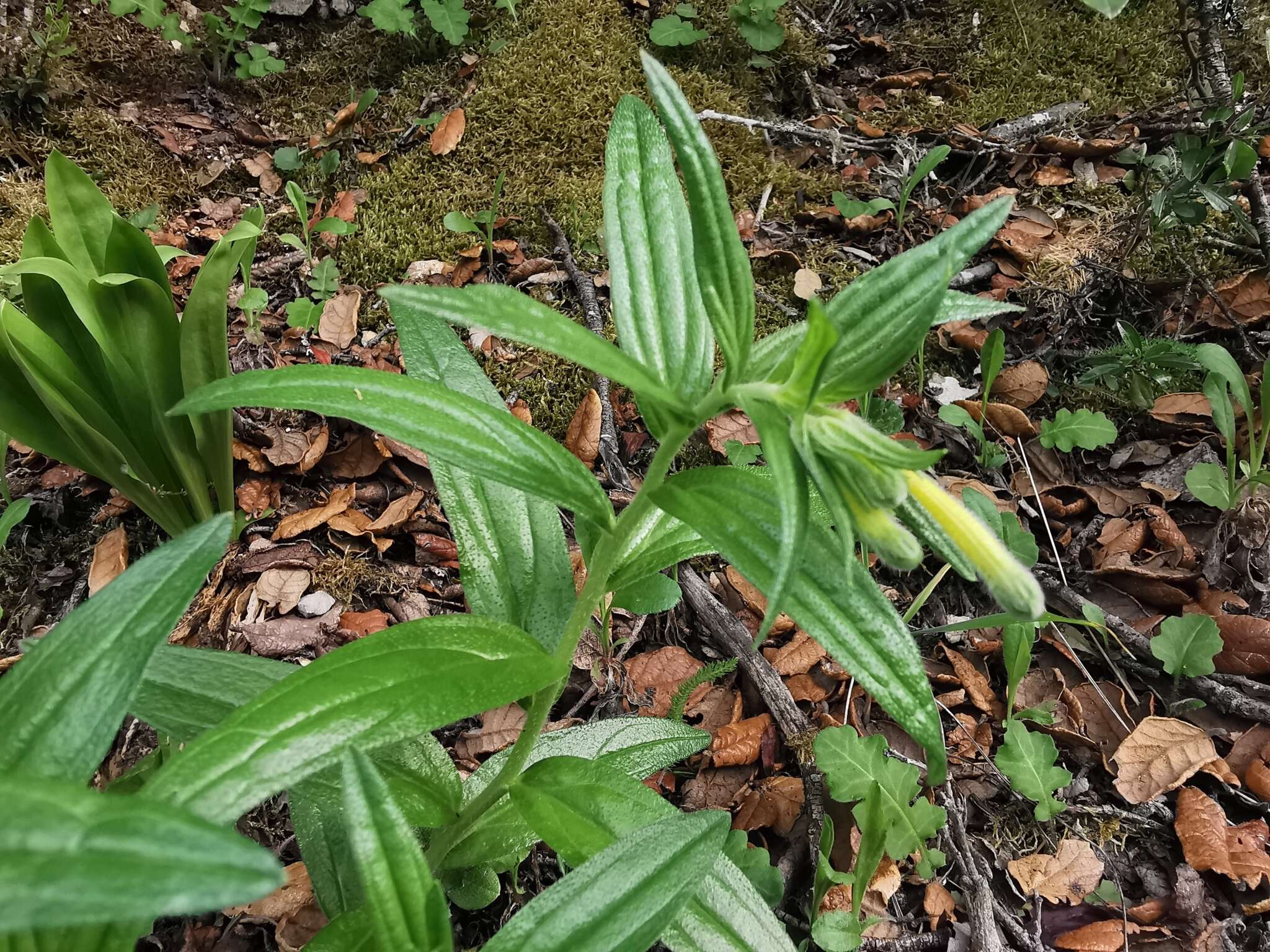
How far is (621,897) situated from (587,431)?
1.71m

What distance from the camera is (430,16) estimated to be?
350 cm

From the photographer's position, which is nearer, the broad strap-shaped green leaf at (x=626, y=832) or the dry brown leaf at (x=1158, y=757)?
the broad strap-shaped green leaf at (x=626, y=832)

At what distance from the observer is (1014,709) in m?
2.25

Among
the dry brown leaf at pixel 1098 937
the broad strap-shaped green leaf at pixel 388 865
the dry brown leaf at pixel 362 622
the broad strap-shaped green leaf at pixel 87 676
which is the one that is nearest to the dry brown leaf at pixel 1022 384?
the dry brown leaf at pixel 1098 937

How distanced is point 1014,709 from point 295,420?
94.2 inches

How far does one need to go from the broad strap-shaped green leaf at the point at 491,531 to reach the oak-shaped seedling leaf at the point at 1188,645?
1680mm

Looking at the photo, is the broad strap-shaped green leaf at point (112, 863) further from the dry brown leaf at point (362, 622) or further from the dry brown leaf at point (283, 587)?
the dry brown leaf at point (283, 587)

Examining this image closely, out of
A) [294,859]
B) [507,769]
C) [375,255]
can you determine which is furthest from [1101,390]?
[294,859]

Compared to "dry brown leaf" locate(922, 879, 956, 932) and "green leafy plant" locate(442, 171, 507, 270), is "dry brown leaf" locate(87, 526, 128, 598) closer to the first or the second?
"green leafy plant" locate(442, 171, 507, 270)

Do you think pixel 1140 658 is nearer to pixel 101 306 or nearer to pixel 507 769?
Result: pixel 507 769

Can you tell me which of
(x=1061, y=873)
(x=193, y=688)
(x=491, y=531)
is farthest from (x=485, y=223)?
(x=1061, y=873)

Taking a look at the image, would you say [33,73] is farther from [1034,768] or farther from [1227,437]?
[1227,437]

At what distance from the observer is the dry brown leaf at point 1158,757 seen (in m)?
2.06

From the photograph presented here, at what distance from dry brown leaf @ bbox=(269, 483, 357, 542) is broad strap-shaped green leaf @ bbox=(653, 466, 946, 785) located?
1.67 meters
